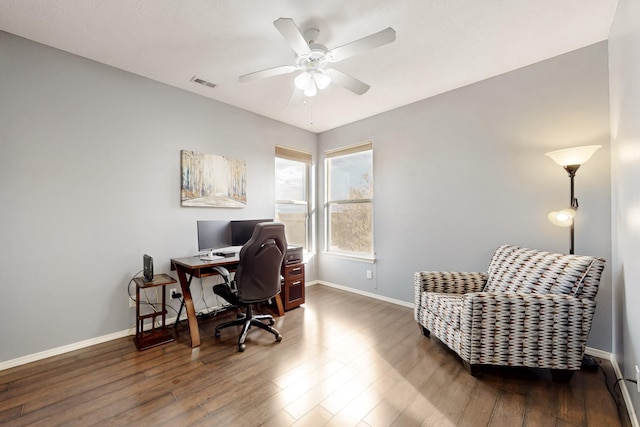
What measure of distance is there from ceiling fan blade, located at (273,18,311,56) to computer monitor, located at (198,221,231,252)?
6.28ft

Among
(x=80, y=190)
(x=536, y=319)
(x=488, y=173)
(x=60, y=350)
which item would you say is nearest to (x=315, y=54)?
(x=488, y=173)

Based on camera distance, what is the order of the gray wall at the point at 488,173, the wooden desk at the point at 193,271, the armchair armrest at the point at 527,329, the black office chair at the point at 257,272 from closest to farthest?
the armchair armrest at the point at 527,329 → the gray wall at the point at 488,173 → the black office chair at the point at 257,272 → the wooden desk at the point at 193,271

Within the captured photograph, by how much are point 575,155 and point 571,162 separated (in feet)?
0.22

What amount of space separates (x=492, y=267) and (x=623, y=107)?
56.9 inches

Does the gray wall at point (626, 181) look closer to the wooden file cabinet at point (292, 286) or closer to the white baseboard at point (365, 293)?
the white baseboard at point (365, 293)

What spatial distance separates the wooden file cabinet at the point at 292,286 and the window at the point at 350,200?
102 cm

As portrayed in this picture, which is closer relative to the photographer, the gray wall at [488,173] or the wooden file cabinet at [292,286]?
the gray wall at [488,173]

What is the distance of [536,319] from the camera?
182 cm

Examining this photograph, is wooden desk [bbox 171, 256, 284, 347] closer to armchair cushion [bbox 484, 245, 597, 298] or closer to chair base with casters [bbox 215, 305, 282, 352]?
chair base with casters [bbox 215, 305, 282, 352]

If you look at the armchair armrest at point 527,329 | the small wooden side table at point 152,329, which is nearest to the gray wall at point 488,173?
the armchair armrest at point 527,329

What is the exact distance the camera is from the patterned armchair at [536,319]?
1782 mm

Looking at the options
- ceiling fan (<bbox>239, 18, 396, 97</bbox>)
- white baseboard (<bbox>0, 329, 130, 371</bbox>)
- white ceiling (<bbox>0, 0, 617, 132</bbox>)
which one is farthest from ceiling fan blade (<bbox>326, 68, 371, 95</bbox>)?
white baseboard (<bbox>0, 329, 130, 371</bbox>)

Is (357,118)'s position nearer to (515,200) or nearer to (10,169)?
(515,200)

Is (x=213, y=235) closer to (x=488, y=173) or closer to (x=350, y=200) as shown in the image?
(x=350, y=200)
